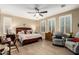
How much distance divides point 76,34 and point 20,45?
4.74 ft

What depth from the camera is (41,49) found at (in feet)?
8.47

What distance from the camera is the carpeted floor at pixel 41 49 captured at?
99.3 inches

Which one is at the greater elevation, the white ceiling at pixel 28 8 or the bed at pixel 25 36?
the white ceiling at pixel 28 8

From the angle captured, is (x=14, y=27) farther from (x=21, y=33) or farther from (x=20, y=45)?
(x=20, y=45)

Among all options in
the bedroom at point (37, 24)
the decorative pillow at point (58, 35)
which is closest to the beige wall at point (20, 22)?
the bedroom at point (37, 24)

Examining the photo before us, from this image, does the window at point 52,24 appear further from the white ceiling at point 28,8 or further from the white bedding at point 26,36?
the white bedding at point 26,36

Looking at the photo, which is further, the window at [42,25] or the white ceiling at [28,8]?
the window at [42,25]

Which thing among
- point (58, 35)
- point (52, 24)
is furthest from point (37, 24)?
point (58, 35)

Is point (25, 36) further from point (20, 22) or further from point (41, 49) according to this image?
point (41, 49)

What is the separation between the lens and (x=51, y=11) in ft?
8.46

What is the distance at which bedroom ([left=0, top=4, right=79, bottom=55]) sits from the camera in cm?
250

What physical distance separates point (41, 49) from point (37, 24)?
2.23 feet

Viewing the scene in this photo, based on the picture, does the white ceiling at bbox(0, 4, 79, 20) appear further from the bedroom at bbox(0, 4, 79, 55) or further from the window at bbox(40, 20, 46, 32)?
the window at bbox(40, 20, 46, 32)
